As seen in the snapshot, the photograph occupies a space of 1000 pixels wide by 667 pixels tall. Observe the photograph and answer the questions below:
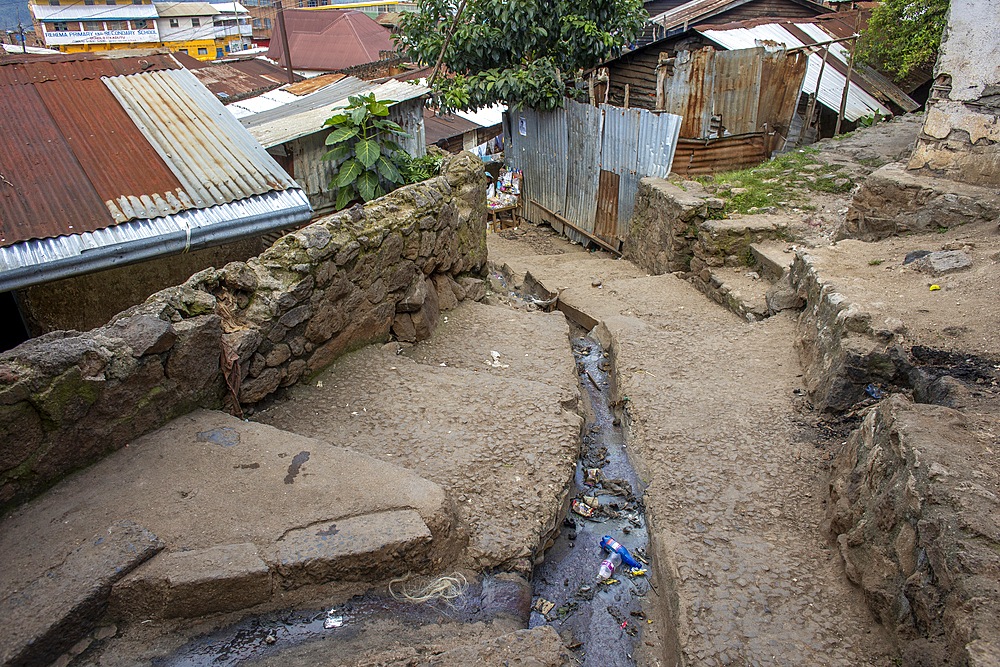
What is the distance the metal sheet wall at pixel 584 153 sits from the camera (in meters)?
8.58

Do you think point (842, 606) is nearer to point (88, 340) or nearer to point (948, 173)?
point (88, 340)

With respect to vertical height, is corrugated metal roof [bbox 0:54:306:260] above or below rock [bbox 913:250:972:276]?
above

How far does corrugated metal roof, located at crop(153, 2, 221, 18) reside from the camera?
125ft

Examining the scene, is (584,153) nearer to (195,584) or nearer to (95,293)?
(95,293)

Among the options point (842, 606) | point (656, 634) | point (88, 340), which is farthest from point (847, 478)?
point (88, 340)

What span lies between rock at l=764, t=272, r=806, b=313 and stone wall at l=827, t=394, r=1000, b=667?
2.48 m

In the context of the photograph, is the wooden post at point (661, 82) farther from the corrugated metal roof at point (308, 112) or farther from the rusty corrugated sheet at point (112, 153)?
the rusty corrugated sheet at point (112, 153)

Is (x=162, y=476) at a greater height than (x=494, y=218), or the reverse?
(x=162, y=476)

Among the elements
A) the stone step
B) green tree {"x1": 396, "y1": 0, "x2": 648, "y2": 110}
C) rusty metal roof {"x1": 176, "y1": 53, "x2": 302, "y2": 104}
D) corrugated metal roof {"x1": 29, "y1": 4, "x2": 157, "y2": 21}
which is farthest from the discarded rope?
corrugated metal roof {"x1": 29, "y1": 4, "x2": 157, "y2": 21}

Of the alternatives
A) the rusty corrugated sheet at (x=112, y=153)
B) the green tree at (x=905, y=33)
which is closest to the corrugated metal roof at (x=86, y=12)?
the rusty corrugated sheet at (x=112, y=153)

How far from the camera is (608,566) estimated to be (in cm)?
344

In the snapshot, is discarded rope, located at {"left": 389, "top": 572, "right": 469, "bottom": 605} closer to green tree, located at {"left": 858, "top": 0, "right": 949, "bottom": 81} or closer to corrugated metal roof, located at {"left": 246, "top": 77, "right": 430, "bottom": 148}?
corrugated metal roof, located at {"left": 246, "top": 77, "right": 430, "bottom": 148}

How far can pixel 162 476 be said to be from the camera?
2.79 metres

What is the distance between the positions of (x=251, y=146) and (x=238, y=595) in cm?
378
